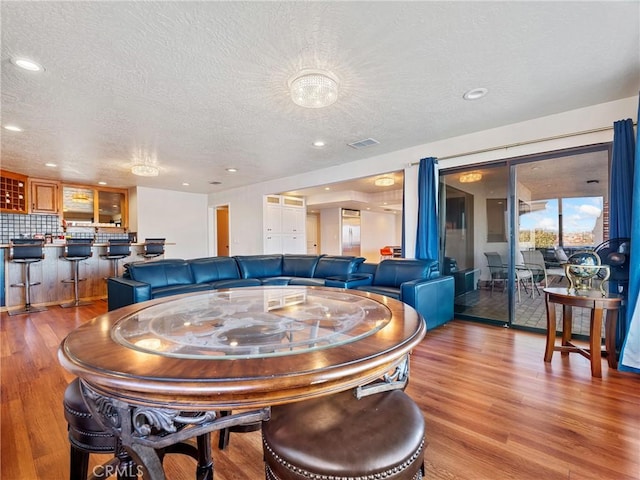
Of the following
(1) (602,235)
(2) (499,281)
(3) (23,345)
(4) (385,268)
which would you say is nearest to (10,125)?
(3) (23,345)

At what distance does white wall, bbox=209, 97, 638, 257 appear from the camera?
2926mm

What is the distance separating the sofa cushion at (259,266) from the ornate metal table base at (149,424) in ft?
13.3

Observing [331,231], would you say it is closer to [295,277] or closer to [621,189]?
[295,277]

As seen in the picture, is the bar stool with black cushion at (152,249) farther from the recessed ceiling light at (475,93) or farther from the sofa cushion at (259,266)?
the recessed ceiling light at (475,93)

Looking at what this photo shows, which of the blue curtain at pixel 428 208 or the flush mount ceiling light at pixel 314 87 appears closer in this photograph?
the flush mount ceiling light at pixel 314 87

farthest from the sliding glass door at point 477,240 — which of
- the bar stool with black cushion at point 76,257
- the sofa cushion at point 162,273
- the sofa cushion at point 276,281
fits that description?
the bar stool with black cushion at point 76,257

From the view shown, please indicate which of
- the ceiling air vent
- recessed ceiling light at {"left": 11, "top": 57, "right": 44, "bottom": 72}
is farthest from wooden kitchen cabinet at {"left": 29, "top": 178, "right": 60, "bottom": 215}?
the ceiling air vent

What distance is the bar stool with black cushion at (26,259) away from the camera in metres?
4.32

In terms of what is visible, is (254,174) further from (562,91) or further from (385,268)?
(562,91)

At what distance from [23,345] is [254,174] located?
4306 millimetres

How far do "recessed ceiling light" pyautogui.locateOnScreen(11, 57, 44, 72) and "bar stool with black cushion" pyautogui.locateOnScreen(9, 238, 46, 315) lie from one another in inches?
134

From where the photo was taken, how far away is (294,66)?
2.22 meters

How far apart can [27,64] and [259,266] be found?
3501 mm

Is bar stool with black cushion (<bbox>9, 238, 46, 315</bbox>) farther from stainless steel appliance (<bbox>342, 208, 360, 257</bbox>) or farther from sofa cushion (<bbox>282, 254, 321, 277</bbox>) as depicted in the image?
stainless steel appliance (<bbox>342, 208, 360, 257</bbox>)
